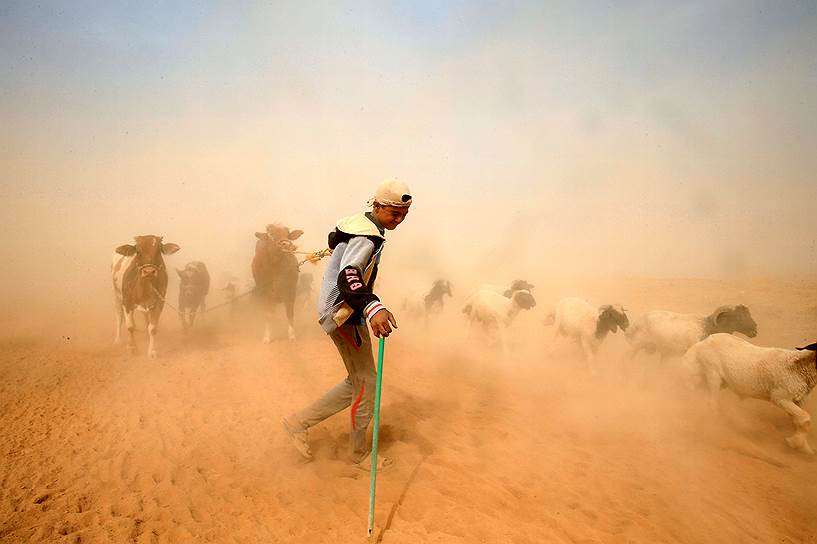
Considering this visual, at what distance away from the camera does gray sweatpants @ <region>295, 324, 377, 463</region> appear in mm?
3699

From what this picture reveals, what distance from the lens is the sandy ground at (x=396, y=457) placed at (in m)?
3.24

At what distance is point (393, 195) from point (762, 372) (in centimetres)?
645

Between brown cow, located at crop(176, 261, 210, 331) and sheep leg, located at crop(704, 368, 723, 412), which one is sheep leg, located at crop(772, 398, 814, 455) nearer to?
sheep leg, located at crop(704, 368, 723, 412)

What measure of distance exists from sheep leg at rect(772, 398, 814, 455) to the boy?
19.4 feet

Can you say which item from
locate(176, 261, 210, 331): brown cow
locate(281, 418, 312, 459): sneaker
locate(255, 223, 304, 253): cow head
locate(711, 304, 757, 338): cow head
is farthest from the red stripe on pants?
locate(176, 261, 210, 331): brown cow

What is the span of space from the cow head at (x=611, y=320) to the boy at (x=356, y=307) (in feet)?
24.0

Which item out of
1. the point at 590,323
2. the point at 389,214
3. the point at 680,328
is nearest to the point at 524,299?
the point at 590,323

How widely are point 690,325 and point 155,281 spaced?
12720mm

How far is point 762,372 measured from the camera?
5566 mm

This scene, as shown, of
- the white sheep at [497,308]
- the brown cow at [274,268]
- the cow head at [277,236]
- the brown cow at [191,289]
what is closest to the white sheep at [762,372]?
the white sheep at [497,308]

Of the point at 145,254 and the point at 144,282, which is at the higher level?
the point at 145,254

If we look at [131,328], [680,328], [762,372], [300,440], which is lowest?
[131,328]

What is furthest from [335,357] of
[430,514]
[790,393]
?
[790,393]

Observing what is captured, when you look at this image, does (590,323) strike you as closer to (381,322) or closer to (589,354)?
(589,354)
